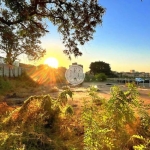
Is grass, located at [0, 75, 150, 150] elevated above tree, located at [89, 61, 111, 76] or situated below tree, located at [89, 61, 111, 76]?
below

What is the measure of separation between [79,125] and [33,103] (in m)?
0.80

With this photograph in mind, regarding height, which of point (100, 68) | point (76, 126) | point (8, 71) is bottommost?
point (76, 126)

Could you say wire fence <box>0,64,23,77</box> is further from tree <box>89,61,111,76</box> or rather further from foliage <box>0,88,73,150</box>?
tree <box>89,61,111,76</box>

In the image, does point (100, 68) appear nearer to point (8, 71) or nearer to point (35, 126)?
point (8, 71)

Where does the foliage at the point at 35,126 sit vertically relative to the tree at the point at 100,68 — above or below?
below

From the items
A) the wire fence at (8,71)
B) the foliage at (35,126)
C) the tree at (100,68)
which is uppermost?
the tree at (100,68)

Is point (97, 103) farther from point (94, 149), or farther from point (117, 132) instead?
point (94, 149)

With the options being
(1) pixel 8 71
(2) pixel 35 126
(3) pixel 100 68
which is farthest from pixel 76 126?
(3) pixel 100 68

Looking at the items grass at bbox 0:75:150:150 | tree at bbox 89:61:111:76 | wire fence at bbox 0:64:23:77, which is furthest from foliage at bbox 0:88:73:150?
tree at bbox 89:61:111:76

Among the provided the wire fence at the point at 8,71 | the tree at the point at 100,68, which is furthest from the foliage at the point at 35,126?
the tree at the point at 100,68

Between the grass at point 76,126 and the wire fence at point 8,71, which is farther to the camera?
the wire fence at point 8,71

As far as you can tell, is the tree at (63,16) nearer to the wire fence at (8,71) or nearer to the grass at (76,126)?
the grass at (76,126)

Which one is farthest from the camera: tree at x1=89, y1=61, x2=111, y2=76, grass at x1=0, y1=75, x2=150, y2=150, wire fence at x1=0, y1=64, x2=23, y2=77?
tree at x1=89, y1=61, x2=111, y2=76

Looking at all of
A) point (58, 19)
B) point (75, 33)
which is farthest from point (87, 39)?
point (58, 19)
